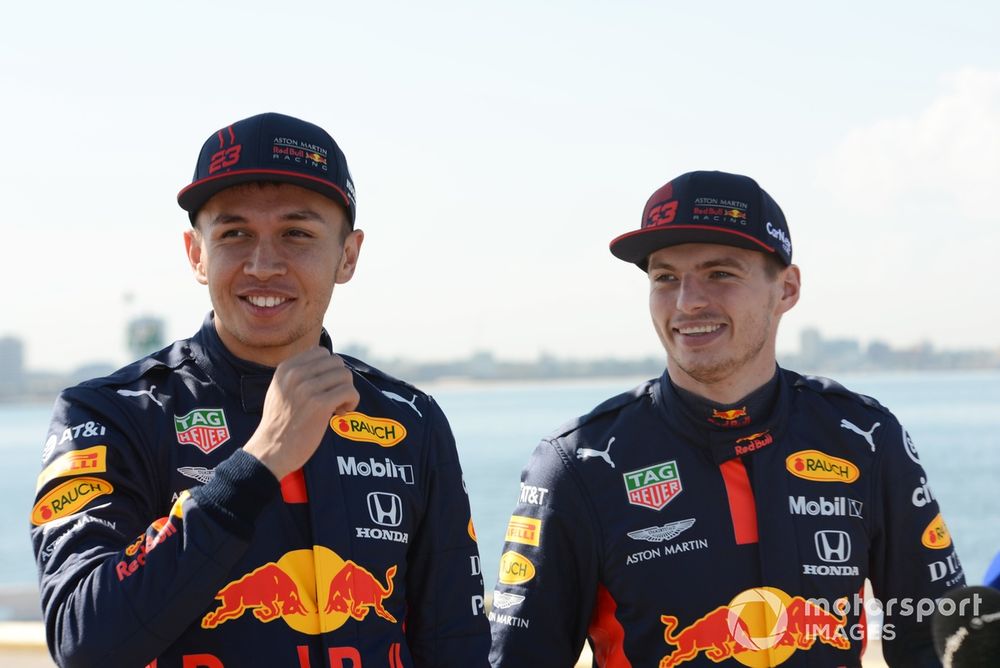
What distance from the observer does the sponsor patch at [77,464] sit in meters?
2.32

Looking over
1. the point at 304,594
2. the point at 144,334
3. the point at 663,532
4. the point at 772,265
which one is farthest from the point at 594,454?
the point at 144,334

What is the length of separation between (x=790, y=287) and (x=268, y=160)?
1660 millimetres

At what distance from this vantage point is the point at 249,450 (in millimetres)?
2162

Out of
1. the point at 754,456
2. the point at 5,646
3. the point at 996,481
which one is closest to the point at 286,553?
the point at 754,456

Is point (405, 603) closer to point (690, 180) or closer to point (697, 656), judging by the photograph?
point (697, 656)

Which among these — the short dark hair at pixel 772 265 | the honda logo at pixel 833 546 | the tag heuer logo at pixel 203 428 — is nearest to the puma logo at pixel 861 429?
the honda logo at pixel 833 546

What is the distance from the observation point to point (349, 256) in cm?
276

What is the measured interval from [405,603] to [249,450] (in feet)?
2.21

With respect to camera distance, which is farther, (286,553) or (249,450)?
(286,553)

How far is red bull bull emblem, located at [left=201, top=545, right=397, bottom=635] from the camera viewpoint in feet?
7.86

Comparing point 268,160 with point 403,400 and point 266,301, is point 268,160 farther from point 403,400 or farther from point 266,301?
point 403,400

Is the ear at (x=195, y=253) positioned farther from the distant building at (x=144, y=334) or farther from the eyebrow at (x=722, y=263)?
the distant building at (x=144, y=334)

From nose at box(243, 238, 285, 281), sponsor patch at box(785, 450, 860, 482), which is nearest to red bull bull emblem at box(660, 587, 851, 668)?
sponsor patch at box(785, 450, 860, 482)

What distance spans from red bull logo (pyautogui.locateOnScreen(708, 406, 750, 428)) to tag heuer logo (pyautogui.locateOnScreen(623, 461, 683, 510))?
16cm
